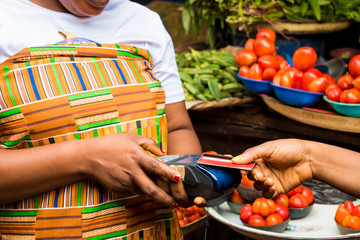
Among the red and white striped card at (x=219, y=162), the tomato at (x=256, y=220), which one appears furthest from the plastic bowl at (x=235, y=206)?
the red and white striped card at (x=219, y=162)

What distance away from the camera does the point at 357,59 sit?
86.1 inches

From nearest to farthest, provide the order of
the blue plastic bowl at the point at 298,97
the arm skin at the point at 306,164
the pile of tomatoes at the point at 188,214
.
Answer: the arm skin at the point at 306,164, the blue plastic bowl at the point at 298,97, the pile of tomatoes at the point at 188,214

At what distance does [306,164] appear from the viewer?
1417mm

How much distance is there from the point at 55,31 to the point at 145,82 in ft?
1.12

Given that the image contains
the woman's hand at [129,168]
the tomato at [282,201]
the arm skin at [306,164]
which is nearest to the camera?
the woman's hand at [129,168]

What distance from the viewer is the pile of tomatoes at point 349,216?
1763mm

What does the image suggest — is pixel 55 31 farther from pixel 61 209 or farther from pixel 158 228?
pixel 158 228

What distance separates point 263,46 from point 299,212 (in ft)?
4.08

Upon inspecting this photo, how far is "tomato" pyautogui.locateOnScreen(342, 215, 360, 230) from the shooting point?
5.77 ft

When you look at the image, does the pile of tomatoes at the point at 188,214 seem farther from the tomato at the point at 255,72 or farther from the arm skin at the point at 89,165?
the arm skin at the point at 89,165

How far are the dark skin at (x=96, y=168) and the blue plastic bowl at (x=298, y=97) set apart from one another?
1352 millimetres

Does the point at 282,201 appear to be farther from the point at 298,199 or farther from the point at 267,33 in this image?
the point at 267,33

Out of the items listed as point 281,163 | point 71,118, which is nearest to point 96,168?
point 71,118

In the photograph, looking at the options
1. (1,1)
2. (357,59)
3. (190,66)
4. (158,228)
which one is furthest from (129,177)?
(190,66)
